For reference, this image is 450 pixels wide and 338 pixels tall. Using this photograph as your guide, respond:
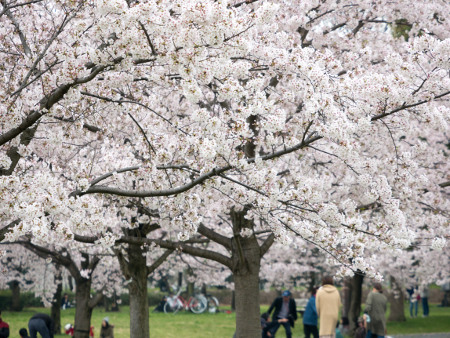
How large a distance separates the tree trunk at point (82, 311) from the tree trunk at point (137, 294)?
3.29m

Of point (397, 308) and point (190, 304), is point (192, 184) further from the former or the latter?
point (190, 304)

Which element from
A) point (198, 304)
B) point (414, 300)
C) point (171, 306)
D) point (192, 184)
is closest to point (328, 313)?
point (192, 184)

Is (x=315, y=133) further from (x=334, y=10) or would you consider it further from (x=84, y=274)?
(x=84, y=274)

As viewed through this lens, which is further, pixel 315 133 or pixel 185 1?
pixel 315 133

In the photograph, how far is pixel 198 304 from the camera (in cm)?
3120

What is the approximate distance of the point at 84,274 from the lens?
41.1 ft

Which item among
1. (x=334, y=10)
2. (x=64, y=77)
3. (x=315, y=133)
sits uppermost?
(x=334, y=10)

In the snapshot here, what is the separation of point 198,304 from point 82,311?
18645 millimetres

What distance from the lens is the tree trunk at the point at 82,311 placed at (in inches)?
512

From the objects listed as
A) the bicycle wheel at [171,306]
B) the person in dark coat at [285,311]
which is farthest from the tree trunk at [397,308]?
the bicycle wheel at [171,306]

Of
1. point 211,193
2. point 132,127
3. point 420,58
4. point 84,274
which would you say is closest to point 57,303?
point 84,274

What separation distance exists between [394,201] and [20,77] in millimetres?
4261

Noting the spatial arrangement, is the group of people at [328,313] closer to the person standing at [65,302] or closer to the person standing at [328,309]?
the person standing at [328,309]

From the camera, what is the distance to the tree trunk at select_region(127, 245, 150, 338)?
10.2 m
